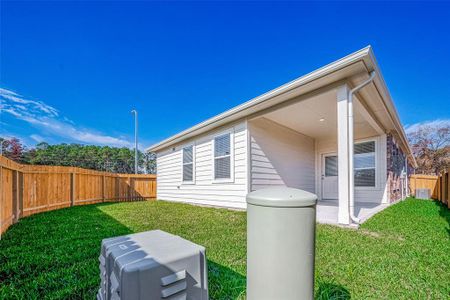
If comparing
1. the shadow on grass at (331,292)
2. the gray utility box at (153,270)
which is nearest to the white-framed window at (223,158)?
the shadow on grass at (331,292)

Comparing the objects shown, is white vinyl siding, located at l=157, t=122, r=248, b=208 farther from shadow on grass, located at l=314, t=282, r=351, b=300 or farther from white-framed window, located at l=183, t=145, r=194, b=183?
shadow on grass, located at l=314, t=282, r=351, b=300

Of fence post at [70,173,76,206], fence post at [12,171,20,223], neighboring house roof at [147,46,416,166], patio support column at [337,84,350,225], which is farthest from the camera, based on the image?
fence post at [70,173,76,206]

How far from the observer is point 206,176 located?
752 centimetres

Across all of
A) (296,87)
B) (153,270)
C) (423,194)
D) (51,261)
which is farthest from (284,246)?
(423,194)

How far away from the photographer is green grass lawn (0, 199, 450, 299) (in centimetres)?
186

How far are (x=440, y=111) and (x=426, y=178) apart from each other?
10.4m

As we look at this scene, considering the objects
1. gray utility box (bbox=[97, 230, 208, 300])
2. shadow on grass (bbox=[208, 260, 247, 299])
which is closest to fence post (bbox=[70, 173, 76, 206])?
shadow on grass (bbox=[208, 260, 247, 299])

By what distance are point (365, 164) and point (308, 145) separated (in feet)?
6.65

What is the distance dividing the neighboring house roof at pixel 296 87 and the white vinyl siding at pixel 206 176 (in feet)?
1.12

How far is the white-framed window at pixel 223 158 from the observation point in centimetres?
657

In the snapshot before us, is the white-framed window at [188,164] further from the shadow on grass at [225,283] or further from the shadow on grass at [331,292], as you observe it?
the shadow on grass at [331,292]

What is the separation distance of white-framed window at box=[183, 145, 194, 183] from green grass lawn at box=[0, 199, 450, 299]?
13.7ft

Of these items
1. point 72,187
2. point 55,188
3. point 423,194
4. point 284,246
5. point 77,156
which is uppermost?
point 284,246

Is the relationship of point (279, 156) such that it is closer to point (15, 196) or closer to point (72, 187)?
point (15, 196)
